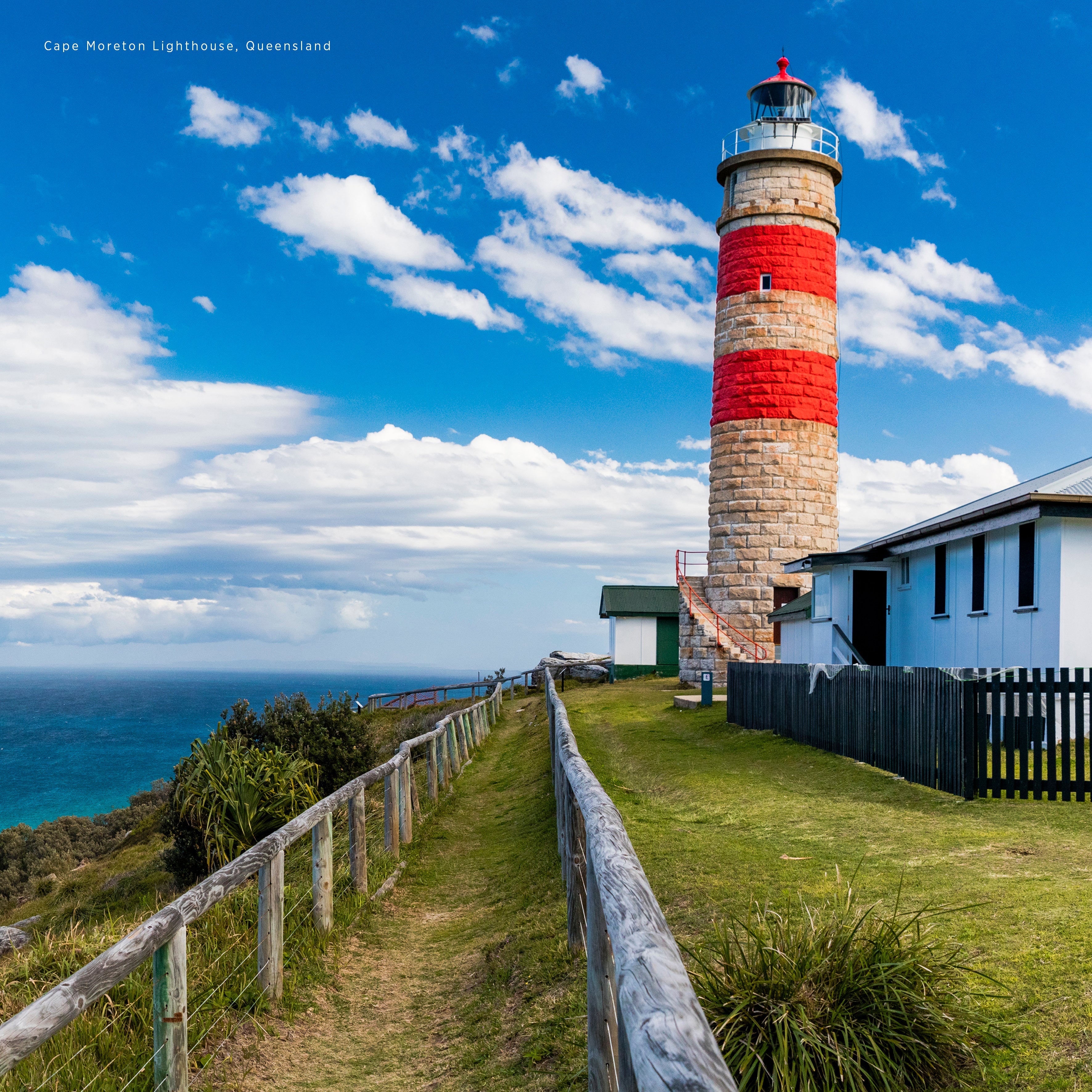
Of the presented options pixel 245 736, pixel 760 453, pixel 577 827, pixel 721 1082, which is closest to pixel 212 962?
pixel 577 827

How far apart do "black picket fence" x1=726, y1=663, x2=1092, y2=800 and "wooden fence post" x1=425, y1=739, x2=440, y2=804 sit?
19.5 ft

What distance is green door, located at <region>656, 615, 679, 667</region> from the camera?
124 ft

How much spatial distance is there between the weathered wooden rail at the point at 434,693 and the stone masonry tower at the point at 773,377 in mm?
9994

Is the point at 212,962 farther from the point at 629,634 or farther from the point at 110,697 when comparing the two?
the point at 110,697

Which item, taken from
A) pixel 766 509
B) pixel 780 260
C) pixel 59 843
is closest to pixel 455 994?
pixel 766 509

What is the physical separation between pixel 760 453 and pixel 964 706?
18.1m

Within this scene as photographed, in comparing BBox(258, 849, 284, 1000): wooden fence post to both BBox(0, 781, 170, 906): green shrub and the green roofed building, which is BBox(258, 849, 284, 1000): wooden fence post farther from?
the green roofed building

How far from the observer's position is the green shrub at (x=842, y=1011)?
352 centimetres

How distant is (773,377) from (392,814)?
850 inches

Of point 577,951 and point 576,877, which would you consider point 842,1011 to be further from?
point 576,877

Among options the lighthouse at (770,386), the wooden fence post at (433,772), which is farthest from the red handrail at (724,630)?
the wooden fence post at (433,772)

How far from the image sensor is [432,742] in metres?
12.9

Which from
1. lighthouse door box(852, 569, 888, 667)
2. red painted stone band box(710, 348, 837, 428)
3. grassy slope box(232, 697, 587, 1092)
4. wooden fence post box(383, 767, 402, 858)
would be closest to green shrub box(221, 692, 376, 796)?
wooden fence post box(383, 767, 402, 858)

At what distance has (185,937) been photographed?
427cm
